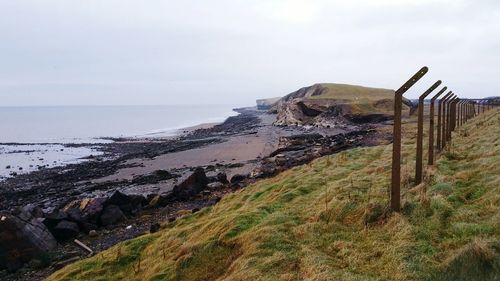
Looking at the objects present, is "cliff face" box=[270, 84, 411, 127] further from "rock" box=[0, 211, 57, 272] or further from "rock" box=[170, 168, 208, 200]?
"rock" box=[0, 211, 57, 272]

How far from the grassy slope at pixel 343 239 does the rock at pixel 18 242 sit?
3.00 m

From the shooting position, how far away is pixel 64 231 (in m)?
13.2

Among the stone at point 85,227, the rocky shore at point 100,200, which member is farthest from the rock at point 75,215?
the stone at point 85,227

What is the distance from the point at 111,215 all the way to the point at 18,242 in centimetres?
363

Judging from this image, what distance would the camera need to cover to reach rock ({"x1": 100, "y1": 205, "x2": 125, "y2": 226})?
48.2ft

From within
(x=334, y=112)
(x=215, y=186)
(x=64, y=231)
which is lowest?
(x=64, y=231)

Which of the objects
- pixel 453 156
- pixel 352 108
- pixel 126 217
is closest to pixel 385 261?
pixel 453 156

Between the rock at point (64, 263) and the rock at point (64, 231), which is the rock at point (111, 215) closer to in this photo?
the rock at point (64, 231)

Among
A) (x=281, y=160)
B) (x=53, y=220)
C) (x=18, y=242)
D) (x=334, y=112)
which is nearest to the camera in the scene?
(x=18, y=242)

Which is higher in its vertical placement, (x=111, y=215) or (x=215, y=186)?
(x=215, y=186)

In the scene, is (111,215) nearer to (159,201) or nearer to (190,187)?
(159,201)

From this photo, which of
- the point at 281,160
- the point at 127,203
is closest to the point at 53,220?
the point at 127,203

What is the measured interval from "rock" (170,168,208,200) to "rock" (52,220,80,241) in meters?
4.64

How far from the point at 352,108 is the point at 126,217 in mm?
53166
